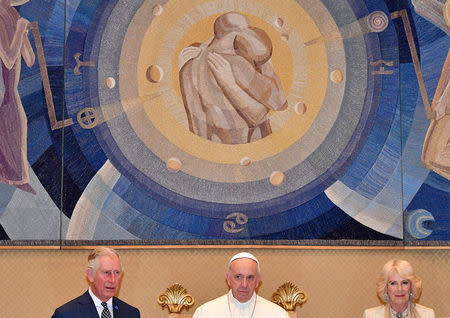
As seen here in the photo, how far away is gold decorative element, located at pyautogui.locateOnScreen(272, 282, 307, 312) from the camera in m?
5.77

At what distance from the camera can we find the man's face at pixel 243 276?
5137 millimetres

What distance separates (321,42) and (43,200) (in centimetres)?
284

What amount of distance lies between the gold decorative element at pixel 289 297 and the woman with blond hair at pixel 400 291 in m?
0.65

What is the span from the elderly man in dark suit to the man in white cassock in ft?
2.77

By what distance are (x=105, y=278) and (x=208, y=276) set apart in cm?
147

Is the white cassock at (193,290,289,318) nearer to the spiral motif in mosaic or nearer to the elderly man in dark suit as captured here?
the elderly man in dark suit

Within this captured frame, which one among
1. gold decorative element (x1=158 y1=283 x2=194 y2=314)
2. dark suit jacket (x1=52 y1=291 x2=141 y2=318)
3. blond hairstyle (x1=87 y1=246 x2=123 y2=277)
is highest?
gold decorative element (x1=158 y1=283 x2=194 y2=314)

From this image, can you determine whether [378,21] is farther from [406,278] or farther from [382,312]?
[382,312]

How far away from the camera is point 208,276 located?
5.96 metres

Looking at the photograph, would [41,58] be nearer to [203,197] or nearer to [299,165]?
[203,197]

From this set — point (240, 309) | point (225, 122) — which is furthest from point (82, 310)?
point (225, 122)

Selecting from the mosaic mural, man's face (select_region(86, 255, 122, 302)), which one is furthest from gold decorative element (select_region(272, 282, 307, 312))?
man's face (select_region(86, 255, 122, 302))

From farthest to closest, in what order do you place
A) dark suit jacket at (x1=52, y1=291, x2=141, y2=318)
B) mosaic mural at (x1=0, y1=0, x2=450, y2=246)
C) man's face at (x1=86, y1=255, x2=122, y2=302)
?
mosaic mural at (x1=0, y1=0, x2=450, y2=246)
man's face at (x1=86, y1=255, x2=122, y2=302)
dark suit jacket at (x1=52, y1=291, x2=141, y2=318)

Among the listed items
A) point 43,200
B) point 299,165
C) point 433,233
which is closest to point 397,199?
point 433,233
